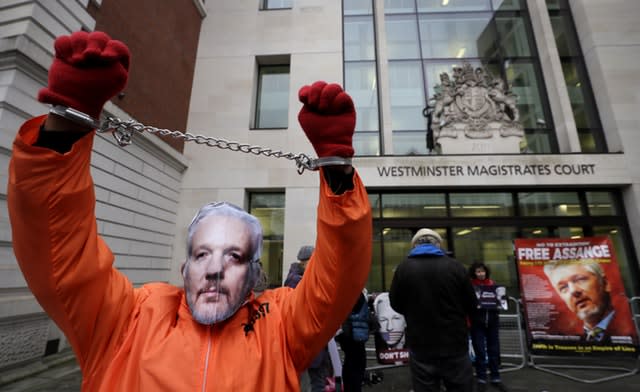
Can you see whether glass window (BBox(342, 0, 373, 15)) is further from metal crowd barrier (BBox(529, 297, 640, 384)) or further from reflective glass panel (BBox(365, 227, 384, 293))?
metal crowd barrier (BBox(529, 297, 640, 384))

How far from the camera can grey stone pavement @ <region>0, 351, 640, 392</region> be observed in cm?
415

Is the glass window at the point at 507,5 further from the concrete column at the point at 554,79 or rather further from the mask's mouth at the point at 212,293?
the mask's mouth at the point at 212,293

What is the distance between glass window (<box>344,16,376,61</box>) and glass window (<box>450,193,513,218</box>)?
575 cm

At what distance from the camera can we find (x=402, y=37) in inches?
413

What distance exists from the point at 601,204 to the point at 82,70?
1186 centimetres

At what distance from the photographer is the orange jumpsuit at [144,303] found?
89cm

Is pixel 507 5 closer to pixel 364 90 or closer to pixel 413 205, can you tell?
pixel 364 90

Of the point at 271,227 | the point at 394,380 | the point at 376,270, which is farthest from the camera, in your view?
the point at 271,227

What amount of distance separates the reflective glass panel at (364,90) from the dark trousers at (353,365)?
7.35 m

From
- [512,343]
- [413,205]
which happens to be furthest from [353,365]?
[413,205]

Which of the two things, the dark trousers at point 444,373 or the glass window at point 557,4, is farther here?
the glass window at point 557,4

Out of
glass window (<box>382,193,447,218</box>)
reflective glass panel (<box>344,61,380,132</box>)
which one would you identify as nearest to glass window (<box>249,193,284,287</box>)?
glass window (<box>382,193,447,218</box>)

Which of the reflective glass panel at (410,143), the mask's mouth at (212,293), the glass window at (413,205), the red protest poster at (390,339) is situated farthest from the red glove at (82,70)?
the reflective glass panel at (410,143)

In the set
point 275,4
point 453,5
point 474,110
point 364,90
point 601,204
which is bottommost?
point 601,204
